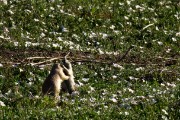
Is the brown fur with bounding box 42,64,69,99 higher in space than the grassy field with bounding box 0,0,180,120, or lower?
higher

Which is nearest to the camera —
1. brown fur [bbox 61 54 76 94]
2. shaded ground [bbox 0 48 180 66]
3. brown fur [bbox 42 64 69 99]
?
brown fur [bbox 42 64 69 99]

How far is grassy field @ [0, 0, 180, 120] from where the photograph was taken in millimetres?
11109

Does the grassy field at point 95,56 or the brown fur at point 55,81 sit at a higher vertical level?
the brown fur at point 55,81

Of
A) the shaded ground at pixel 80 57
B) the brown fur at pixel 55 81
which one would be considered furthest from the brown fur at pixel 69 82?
the shaded ground at pixel 80 57

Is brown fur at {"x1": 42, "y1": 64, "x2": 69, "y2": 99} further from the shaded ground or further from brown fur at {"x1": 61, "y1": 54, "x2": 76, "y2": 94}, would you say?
the shaded ground

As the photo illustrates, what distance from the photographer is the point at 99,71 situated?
48.2ft

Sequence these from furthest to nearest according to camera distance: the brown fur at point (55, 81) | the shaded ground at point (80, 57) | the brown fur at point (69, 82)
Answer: the shaded ground at point (80, 57) → the brown fur at point (69, 82) → the brown fur at point (55, 81)

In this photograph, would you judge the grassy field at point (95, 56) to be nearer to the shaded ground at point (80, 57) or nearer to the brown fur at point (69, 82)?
the shaded ground at point (80, 57)

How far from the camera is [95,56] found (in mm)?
16219

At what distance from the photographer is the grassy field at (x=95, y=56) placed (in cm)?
1111

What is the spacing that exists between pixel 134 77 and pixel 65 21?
490 cm

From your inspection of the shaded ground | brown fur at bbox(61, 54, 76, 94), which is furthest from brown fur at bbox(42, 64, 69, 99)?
the shaded ground

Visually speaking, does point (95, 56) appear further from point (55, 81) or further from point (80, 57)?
point (55, 81)

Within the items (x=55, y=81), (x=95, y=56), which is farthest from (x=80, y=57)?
(x=55, y=81)
